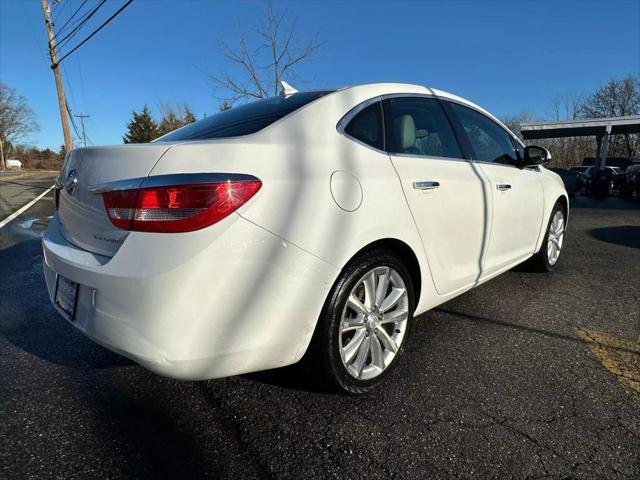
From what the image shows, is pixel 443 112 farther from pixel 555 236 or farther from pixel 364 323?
pixel 555 236

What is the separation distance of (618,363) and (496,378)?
2.66 ft

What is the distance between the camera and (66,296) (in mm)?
1840

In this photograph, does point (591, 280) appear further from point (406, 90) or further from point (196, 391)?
point (196, 391)

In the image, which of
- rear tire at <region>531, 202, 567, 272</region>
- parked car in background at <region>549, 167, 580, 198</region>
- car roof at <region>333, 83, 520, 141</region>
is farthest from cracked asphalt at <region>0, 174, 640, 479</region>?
parked car in background at <region>549, 167, 580, 198</region>

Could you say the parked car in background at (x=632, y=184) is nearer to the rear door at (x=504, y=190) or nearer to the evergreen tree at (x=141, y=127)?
the rear door at (x=504, y=190)

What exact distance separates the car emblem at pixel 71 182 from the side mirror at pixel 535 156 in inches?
129

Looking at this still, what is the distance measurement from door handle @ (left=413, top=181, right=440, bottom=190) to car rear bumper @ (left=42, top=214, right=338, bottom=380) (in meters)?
0.80

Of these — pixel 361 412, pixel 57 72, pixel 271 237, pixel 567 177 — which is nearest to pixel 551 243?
pixel 361 412

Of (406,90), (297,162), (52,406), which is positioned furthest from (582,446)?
(52,406)

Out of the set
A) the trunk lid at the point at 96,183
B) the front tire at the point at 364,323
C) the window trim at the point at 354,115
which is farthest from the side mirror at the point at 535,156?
the trunk lid at the point at 96,183

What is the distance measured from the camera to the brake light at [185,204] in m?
1.49

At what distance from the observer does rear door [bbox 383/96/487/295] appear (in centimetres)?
222

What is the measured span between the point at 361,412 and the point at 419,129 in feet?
5.47

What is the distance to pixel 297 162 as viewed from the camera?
172 cm
